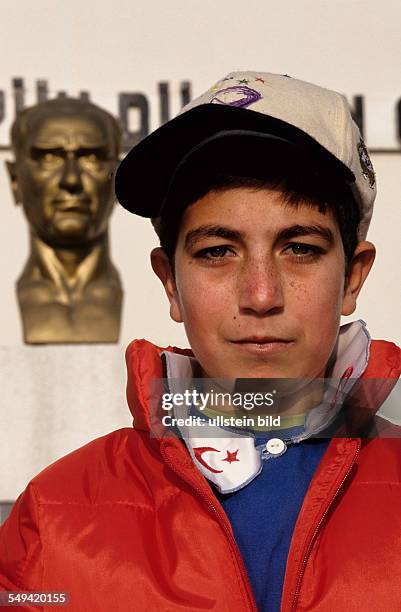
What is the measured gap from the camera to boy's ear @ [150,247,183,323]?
129 cm

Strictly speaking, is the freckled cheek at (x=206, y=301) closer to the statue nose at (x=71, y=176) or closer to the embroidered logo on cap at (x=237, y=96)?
the embroidered logo on cap at (x=237, y=96)

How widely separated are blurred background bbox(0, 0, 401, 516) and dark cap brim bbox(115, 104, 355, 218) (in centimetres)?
170

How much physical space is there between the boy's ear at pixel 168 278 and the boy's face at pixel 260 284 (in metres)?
0.06

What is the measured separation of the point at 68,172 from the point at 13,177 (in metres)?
0.24

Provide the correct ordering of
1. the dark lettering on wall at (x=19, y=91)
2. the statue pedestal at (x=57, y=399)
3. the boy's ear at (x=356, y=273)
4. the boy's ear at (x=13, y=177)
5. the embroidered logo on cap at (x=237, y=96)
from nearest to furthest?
the embroidered logo on cap at (x=237, y=96) → the boy's ear at (x=356, y=273) → the statue pedestal at (x=57, y=399) → the boy's ear at (x=13, y=177) → the dark lettering on wall at (x=19, y=91)

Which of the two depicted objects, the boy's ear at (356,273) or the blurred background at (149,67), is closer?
the boy's ear at (356,273)

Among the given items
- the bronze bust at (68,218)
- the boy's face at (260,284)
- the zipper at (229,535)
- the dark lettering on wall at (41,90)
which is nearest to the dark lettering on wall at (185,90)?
the bronze bust at (68,218)

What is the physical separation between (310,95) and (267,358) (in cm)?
29

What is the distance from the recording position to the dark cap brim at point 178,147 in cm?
117

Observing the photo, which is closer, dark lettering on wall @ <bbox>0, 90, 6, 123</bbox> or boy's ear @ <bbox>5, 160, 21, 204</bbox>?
boy's ear @ <bbox>5, 160, 21, 204</bbox>

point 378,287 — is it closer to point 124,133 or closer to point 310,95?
point 124,133

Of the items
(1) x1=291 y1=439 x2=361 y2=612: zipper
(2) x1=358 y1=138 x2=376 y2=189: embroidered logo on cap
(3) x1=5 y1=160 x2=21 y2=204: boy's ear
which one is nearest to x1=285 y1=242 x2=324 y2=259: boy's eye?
(2) x1=358 y1=138 x2=376 y2=189: embroidered logo on cap

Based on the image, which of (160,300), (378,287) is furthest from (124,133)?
(378,287)

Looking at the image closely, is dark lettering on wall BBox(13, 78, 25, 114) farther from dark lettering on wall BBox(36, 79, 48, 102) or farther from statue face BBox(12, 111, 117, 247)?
statue face BBox(12, 111, 117, 247)
